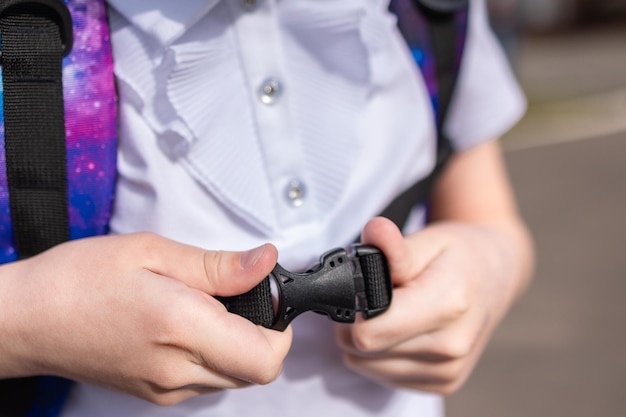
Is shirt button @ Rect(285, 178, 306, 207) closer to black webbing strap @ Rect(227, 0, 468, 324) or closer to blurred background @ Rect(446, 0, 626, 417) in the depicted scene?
black webbing strap @ Rect(227, 0, 468, 324)

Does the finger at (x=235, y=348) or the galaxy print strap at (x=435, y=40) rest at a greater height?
the galaxy print strap at (x=435, y=40)

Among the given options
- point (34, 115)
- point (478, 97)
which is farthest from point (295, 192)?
point (478, 97)

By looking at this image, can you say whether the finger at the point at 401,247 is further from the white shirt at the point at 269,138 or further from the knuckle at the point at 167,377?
the knuckle at the point at 167,377

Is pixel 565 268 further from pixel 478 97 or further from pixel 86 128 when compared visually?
pixel 86 128

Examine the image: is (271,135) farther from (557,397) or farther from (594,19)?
(594,19)

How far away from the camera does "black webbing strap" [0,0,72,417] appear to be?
0.76 m

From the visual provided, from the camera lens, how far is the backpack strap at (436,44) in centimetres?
106

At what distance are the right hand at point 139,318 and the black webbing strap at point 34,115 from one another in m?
0.05

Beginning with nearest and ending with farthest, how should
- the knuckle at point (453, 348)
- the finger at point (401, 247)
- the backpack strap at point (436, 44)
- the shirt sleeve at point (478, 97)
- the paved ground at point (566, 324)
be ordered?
1. the finger at point (401, 247)
2. the knuckle at point (453, 348)
3. the backpack strap at point (436, 44)
4. the shirt sleeve at point (478, 97)
5. the paved ground at point (566, 324)

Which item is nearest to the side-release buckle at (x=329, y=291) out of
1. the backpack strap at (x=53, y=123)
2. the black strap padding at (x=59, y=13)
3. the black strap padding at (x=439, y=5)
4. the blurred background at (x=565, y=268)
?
the backpack strap at (x=53, y=123)

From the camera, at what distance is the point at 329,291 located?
78cm

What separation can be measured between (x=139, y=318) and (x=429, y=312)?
0.34 metres

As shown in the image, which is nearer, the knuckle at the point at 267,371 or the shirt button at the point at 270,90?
the knuckle at the point at 267,371

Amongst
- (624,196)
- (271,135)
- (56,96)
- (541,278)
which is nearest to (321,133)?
(271,135)
